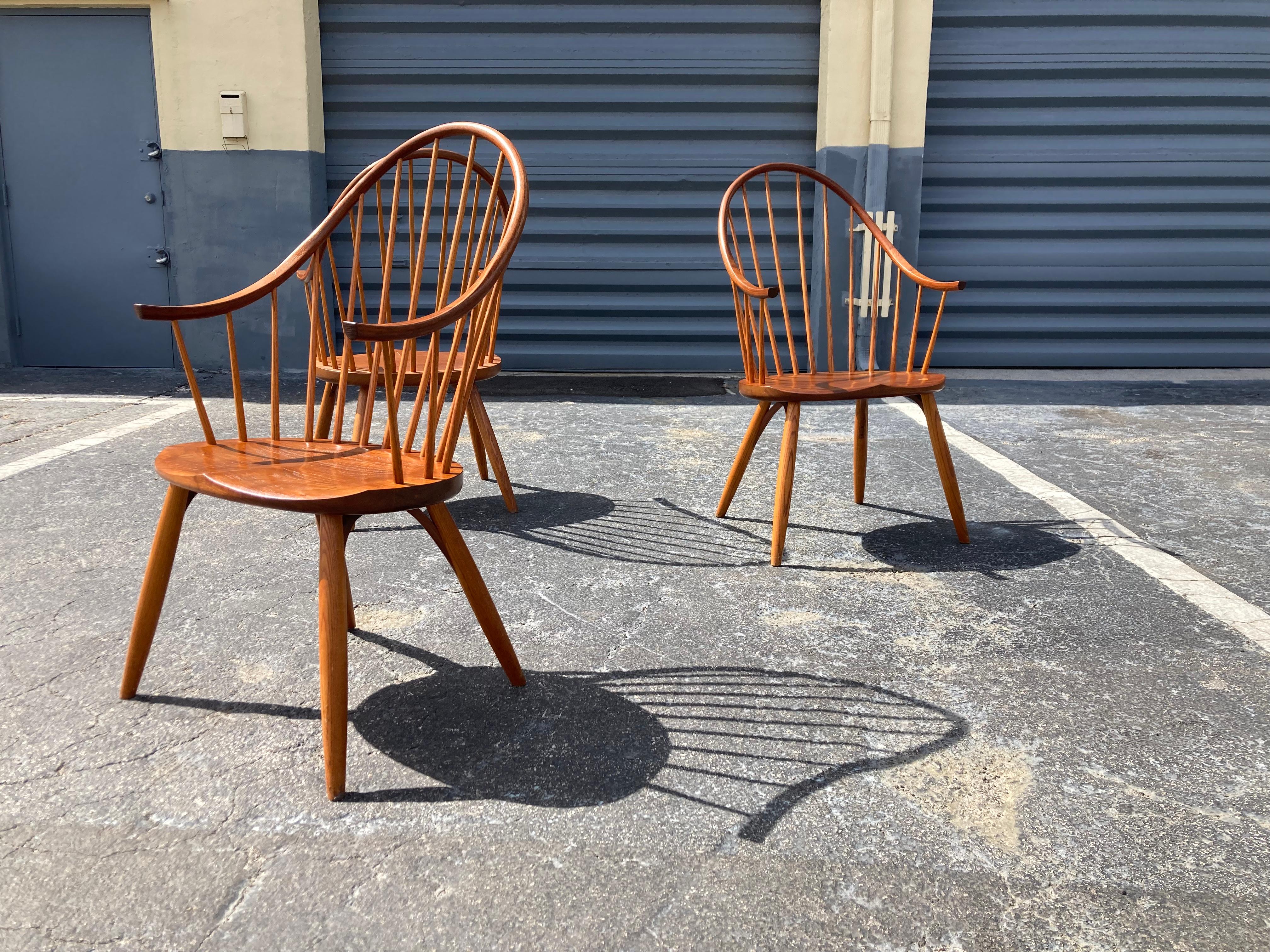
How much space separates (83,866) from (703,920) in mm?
789

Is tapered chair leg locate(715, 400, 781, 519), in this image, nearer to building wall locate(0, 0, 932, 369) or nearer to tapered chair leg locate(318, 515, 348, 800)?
tapered chair leg locate(318, 515, 348, 800)

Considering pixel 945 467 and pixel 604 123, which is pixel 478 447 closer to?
pixel 945 467

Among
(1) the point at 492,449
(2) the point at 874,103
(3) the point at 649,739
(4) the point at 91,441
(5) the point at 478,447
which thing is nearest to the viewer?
(3) the point at 649,739

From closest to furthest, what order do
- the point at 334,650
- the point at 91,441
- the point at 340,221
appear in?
the point at 334,650 → the point at 340,221 → the point at 91,441

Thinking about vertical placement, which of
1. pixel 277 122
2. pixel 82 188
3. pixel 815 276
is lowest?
pixel 815 276

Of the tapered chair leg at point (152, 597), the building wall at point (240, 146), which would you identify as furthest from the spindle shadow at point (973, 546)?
the building wall at point (240, 146)

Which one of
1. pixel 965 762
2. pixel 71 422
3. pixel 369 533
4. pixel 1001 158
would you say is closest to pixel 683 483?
pixel 369 533

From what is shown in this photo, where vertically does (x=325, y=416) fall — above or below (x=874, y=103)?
below

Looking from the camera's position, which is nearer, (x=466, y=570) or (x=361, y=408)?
(x=466, y=570)

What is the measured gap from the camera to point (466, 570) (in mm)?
1704

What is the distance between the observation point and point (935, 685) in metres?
1.81

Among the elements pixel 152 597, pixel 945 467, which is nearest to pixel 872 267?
pixel 945 467

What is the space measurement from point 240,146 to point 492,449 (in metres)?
3.84

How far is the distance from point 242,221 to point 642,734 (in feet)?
17.1
